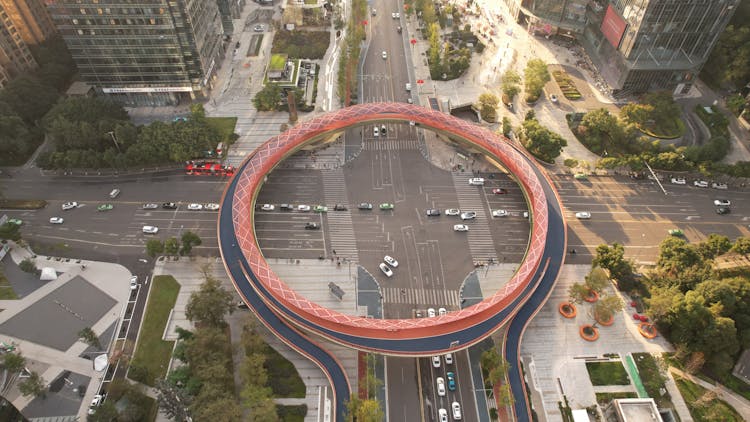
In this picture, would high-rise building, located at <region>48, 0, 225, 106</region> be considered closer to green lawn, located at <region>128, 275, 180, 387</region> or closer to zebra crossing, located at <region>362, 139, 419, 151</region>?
zebra crossing, located at <region>362, 139, 419, 151</region>

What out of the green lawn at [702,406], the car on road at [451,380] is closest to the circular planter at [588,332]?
the green lawn at [702,406]

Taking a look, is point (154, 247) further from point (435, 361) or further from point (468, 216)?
A: point (468, 216)

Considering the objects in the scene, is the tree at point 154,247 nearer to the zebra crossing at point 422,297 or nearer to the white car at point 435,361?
the zebra crossing at point 422,297

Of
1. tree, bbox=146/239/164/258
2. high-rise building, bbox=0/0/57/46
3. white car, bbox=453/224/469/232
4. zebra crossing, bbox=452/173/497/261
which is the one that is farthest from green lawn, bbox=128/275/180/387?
high-rise building, bbox=0/0/57/46

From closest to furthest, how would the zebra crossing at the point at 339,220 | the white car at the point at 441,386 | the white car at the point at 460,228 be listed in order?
the white car at the point at 441,386
the zebra crossing at the point at 339,220
the white car at the point at 460,228

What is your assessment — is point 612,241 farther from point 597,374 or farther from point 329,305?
point 329,305

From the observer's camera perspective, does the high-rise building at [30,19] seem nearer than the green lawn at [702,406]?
No
